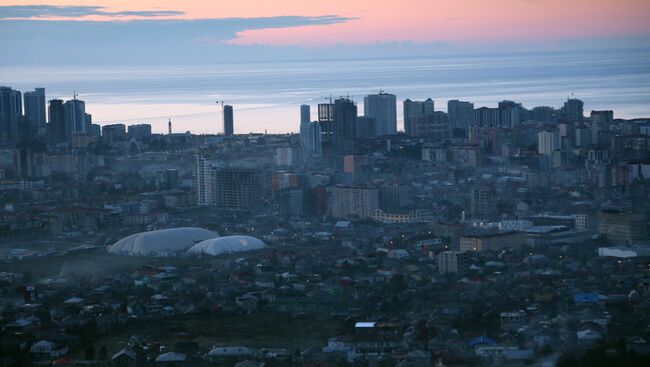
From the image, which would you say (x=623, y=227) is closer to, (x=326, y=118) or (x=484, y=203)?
(x=484, y=203)

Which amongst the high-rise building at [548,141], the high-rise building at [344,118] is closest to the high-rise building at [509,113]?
the high-rise building at [344,118]

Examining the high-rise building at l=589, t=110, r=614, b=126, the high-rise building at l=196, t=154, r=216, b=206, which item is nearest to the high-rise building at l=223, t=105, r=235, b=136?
the high-rise building at l=589, t=110, r=614, b=126

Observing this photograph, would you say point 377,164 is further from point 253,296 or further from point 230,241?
point 253,296

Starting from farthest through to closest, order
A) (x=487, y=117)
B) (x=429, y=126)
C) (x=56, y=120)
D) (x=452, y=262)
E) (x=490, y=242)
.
Result: (x=56, y=120)
(x=429, y=126)
(x=487, y=117)
(x=490, y=242)
(x=452, y=262)

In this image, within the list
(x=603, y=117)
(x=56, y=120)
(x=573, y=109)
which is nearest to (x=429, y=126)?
(x=573, y=109)

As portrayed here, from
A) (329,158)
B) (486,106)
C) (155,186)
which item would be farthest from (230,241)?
→ (486,106)

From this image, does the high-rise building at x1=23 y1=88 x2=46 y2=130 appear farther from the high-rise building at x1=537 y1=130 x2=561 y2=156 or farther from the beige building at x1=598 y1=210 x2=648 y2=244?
the beige building at x1=598 y1=210 x2=648 y2=244

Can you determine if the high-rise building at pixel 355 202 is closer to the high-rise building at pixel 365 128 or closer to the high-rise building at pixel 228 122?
the high-rise building at pixel 365 128
